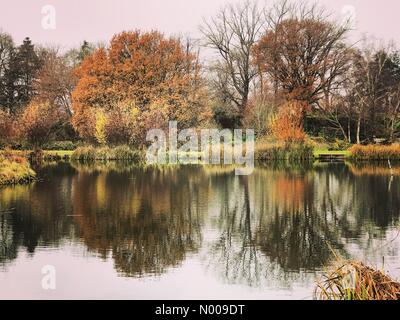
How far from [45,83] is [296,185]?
26.8 metres

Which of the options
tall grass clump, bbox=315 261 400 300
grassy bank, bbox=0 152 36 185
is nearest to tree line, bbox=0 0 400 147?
grassy bank, bbox=0 152 36 185

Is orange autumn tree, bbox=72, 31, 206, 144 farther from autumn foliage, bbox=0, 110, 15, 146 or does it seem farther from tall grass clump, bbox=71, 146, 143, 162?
autumn foliage, bbox=0, 110, 15, 146

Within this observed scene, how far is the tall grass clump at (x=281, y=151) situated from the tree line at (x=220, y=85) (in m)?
0.97

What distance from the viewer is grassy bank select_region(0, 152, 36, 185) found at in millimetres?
18250

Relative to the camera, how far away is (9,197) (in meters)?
15.2

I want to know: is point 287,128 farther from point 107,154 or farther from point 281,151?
point 107,154

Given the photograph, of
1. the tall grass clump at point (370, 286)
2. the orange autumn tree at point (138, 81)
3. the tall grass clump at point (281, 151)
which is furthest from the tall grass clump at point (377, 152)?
the tall grass clump at point (370, 286)

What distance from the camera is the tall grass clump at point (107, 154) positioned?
98.8ft

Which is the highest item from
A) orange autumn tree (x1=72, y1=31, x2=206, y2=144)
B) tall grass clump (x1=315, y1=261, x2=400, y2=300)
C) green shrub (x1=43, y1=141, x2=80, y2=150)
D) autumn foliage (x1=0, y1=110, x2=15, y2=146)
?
orange autumn tree (x1=72, y1=31, x2=206, y2=144)

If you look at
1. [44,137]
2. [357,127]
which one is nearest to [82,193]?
[44,137]

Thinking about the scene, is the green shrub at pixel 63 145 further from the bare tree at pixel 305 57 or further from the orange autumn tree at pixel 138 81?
the bare tree at pixel 305 57

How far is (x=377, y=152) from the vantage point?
2962 cm

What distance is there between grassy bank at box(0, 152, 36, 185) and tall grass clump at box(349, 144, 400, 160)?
15.9m
